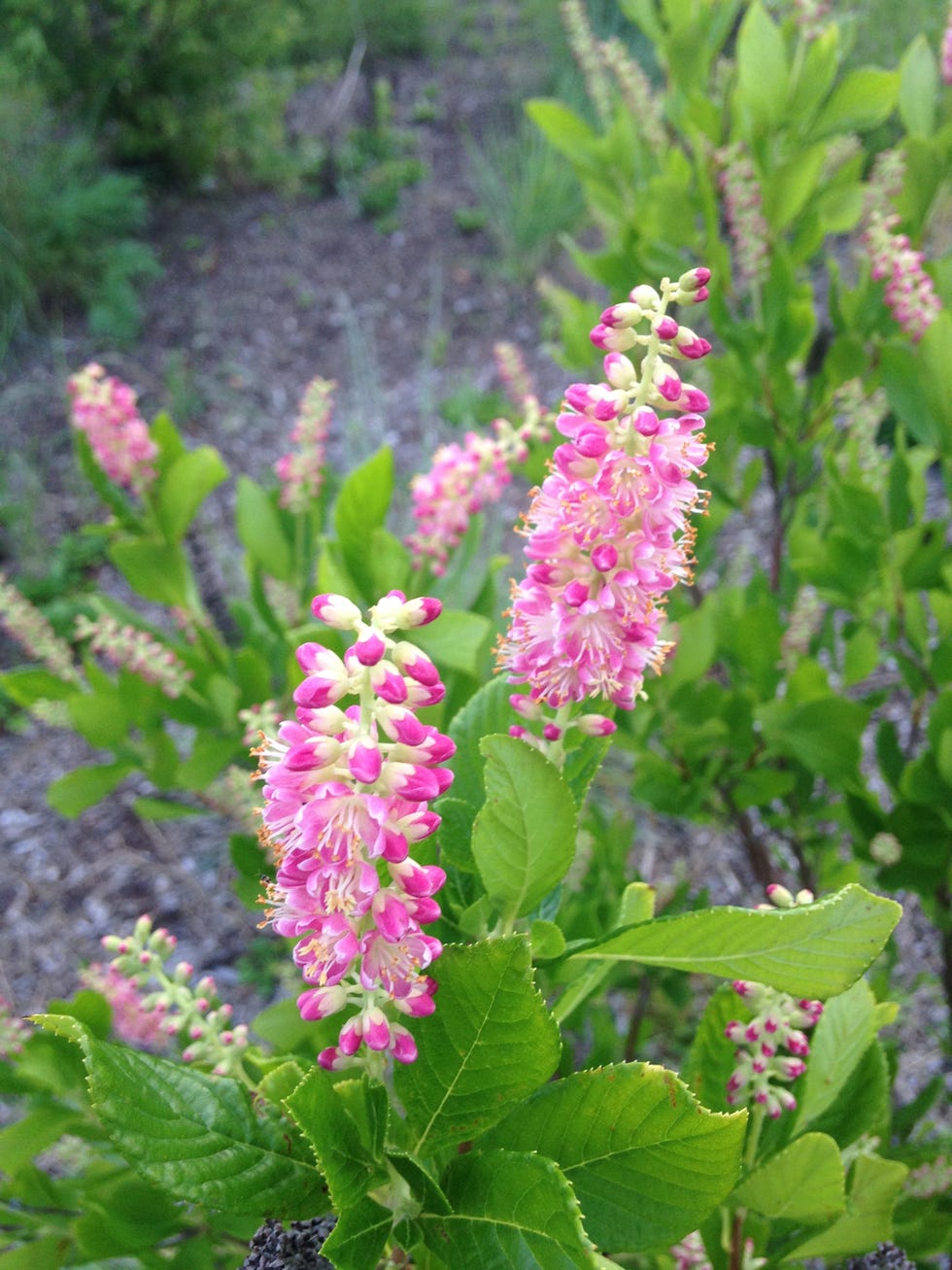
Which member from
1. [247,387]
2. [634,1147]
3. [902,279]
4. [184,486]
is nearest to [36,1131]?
[634,1147]

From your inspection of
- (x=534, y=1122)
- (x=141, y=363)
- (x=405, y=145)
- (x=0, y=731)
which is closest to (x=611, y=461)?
(x=534, y=1122)

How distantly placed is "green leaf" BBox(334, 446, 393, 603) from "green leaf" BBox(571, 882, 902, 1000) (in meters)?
0.86

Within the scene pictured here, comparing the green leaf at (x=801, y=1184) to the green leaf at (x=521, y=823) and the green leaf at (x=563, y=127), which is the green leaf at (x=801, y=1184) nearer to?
the green leaf at (x=521, y=823)

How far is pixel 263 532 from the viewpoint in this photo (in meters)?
1.83

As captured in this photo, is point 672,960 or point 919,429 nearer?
point 672,960

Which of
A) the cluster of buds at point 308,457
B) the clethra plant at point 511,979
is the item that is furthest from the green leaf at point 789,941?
the cluster of buds at point 308,457

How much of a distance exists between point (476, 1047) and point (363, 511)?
2.91 ft

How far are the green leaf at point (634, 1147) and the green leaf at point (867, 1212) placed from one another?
11.6 inches

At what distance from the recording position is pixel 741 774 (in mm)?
1666

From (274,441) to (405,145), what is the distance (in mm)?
2559

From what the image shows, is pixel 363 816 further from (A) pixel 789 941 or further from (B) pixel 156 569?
(B) pixel 156 569

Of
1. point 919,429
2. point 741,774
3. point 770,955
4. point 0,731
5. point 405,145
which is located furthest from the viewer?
point 405,145

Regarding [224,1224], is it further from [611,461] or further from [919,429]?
[919,429]

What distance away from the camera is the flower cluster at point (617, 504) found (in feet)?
2.26
